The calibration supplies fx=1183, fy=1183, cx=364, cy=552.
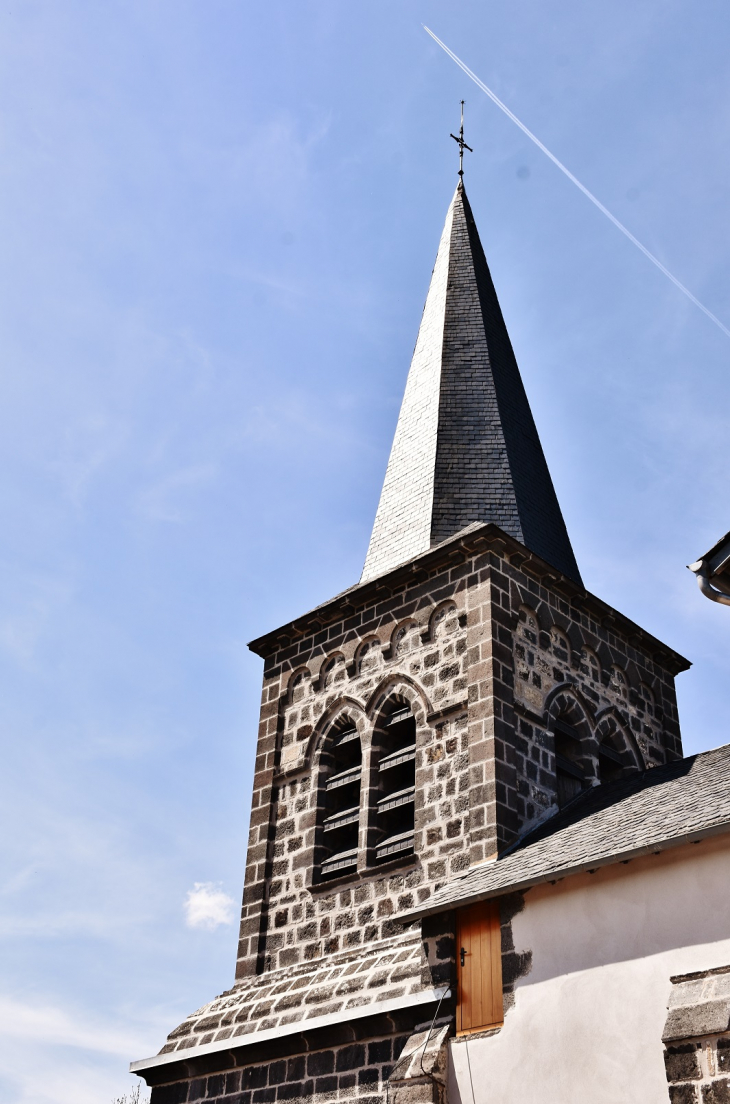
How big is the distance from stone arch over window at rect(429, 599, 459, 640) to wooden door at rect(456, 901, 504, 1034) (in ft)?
11.1

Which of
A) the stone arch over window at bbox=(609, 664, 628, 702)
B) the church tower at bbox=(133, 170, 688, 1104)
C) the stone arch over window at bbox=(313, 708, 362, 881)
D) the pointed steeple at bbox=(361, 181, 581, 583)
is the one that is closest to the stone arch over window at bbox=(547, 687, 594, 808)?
the church tower at bbox=(133, 170, 688, 1104)

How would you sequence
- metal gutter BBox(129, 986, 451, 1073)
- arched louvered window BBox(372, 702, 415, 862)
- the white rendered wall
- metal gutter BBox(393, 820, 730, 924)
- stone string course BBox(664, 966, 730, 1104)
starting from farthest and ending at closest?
arched louvered window BBox(372, 702, 415, 862) < metal gutter BBox(129, 986, 451, 1073) < metal gutter BBox(393, 820, 730, 924) < the white rendered wall < stone string course BBox(664, 966, 730, 1104)

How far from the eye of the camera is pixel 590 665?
531 inches

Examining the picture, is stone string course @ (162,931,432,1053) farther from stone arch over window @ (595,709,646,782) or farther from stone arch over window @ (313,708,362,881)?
stone arch over window @ (595,709,646,782)

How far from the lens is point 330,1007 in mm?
10570

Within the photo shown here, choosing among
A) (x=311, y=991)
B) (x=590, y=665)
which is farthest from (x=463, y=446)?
(x=311, y=991)

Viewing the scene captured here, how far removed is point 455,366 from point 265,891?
7.40 meters

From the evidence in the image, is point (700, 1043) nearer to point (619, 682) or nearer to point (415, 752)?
point (415, 752)

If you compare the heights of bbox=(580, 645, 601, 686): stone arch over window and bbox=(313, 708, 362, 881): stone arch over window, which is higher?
bbox=(580, 645, 601, 686): stone arch over window

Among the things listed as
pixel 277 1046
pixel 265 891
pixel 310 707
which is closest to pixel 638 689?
pixel 310 707

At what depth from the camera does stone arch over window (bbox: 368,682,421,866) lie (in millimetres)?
11906

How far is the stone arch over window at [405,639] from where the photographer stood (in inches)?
506

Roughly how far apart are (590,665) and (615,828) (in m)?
4.20

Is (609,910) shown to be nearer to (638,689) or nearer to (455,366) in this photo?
(638,689)
